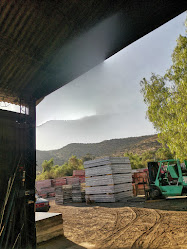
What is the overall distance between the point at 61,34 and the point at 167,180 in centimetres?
996

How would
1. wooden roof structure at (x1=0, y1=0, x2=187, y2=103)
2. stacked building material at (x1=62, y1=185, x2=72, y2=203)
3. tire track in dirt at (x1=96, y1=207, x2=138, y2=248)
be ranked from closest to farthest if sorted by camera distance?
1. wooden roof structure at (x1=0, y1=0, x2=187, y2=103)
2. tire track in dirt at (x1=96, y1=207, x2=138, y2=248)
3. stacked building material at (x1=62, y1=185, x2=72, y2=203)

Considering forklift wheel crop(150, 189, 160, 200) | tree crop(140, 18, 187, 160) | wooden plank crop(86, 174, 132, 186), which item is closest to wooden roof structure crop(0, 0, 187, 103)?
tree crop(140, 18, 187, 160)

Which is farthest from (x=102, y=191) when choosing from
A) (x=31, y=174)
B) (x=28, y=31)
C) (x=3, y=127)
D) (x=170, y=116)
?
(x=28, y=31)

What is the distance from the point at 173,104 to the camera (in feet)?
28.3

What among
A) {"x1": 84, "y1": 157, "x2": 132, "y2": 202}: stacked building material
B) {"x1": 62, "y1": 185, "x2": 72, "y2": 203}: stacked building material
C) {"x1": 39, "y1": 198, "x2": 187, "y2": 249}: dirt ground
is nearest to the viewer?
{"x1": 39, "y1": 198, "x2": 187, "y2": 249}: dirt ground

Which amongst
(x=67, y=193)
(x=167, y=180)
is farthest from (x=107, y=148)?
(x=167, y=180)

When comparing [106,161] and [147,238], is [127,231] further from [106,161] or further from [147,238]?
[106,161]

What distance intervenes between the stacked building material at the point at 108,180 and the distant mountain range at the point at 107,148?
4053cm

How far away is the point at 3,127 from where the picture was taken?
5730mm

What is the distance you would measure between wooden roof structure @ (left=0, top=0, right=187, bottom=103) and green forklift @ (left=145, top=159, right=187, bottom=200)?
7.73 m

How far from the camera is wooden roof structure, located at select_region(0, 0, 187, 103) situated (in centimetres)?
462

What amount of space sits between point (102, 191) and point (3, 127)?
365 inches

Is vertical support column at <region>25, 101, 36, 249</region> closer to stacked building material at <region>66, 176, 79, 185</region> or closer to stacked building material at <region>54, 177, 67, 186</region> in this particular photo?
stacked building material at <region>66, 176, 79, 185</region>

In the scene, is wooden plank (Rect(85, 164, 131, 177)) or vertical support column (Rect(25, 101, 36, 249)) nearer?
vertical support column (Rect(25, 101, 36, 249))
